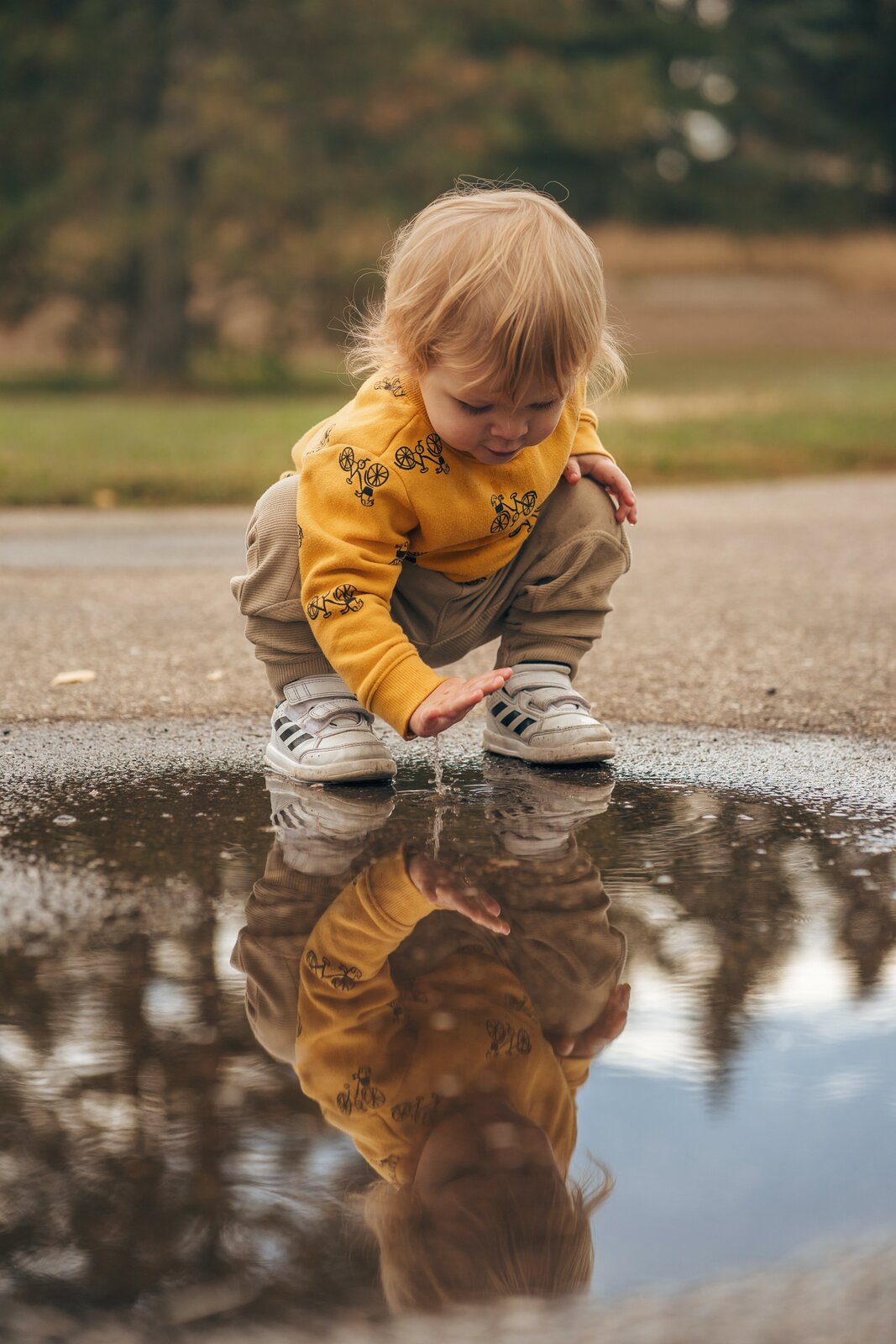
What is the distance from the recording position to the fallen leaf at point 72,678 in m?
2.75

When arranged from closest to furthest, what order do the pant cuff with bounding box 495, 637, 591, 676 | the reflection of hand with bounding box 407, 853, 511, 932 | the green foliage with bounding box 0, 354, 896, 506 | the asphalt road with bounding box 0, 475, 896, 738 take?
the reflection of hand with bounding box 407, 853, 511, 932, the pant cuff with bounding box 495, 637, 591, 676, the asphalt road with bounding box 0, 475, 896, 738, the green foliage with bounding box 0, 354, 896, 506

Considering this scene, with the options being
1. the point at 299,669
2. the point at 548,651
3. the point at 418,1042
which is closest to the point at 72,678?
the point at 299,669

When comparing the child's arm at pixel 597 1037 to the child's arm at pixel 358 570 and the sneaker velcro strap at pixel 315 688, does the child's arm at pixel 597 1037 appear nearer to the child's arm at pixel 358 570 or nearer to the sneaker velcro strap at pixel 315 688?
the child's arm at pixel 358 570

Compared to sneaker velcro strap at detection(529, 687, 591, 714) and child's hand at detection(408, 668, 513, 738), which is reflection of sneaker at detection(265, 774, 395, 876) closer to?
child's hand at detection(408, 668, 513, 738)

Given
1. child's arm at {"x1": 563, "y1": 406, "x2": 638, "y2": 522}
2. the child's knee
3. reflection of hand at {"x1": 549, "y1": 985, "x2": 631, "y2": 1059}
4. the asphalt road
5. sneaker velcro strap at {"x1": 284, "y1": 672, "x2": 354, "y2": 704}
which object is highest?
child's arm at {"x1": 563, "y1": 406, "x2": 638, "y2": 522}

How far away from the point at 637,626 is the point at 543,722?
1241mm

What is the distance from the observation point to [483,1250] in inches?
38.5

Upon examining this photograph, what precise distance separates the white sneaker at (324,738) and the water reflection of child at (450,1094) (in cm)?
45

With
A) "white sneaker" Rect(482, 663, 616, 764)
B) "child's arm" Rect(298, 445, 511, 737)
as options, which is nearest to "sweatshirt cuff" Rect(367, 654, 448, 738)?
"child's arm" Rect(298, 445, 511, 737)

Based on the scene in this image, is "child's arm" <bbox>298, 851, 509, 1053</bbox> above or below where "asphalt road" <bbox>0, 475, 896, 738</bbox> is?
above

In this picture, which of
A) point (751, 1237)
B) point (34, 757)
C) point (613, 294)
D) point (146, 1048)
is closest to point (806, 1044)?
point (751, 1237)

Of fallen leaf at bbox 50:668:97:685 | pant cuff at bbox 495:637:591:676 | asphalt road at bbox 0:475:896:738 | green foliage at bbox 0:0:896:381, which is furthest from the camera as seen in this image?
green foliage at bbox 0:0:896:381

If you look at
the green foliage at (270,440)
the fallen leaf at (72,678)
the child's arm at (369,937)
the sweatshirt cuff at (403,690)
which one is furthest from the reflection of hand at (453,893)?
the green foliage at (270,440)

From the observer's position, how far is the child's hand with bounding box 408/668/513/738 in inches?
69.7
